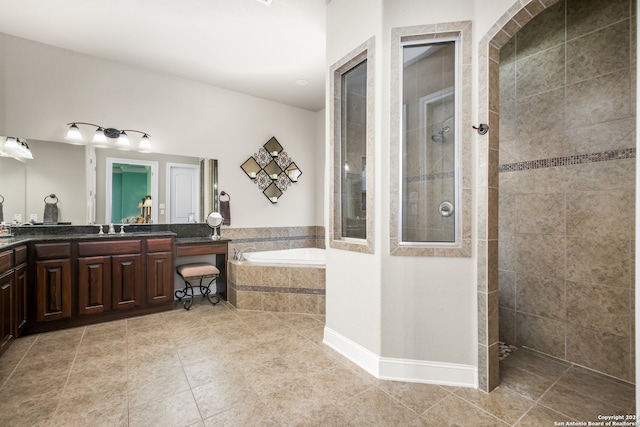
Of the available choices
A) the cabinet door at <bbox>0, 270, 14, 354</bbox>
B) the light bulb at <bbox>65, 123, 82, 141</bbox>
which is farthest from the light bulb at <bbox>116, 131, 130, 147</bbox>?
the cabinet door at <bbox>0, 270, 14, 354</bbox>

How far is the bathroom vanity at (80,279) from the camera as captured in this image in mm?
2457

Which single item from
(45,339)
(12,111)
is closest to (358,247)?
(45,339)

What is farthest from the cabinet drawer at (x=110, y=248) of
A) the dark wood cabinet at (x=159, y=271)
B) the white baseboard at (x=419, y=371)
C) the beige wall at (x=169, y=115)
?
the white baseboard at (x=419, y=371)

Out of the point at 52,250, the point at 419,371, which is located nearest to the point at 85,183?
the point at 52,250

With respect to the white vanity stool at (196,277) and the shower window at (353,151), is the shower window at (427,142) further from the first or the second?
the white vanity stool at (196,277)

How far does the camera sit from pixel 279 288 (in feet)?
11.0

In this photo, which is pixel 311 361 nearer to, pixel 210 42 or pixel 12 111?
pixel 210 42

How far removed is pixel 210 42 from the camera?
3.09 metres

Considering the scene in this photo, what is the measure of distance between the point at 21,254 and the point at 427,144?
3381 mm

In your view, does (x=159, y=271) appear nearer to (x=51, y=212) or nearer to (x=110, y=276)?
(x=110, y=276)

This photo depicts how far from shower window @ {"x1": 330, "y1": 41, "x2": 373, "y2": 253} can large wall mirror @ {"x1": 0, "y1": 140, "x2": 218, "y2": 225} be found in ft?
7.37

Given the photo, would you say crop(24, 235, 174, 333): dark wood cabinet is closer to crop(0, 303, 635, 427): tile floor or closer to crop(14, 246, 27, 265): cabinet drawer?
crop(14, 246, 27, 265): cabinet drawer

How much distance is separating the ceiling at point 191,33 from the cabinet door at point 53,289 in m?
2.18

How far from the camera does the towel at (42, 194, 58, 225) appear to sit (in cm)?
315
